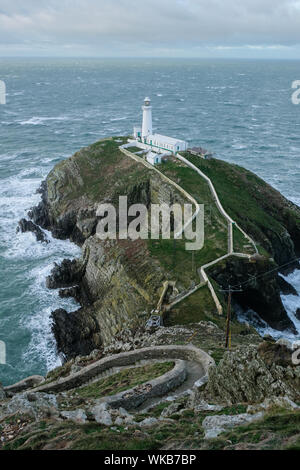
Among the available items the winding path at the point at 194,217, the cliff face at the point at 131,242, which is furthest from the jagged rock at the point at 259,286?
the winding path at the point at 194,217

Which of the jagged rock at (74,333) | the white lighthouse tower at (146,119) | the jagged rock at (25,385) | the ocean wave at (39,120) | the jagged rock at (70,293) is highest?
the ocean wave at (39,120)

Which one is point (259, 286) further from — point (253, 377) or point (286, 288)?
point (253, 377)

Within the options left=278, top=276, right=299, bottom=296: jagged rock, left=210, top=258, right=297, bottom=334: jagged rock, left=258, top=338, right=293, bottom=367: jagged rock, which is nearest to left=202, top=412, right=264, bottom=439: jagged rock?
left=258, top=338, right=293, bottom=367: jagged rock

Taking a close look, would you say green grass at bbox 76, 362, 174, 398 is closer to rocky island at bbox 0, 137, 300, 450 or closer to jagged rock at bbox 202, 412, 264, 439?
rocky island at bbox 0, 137, 300, 450

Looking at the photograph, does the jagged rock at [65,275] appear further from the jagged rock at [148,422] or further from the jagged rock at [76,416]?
the jagged rock at [148,422]

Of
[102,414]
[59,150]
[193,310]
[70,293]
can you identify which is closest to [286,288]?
[193,310]

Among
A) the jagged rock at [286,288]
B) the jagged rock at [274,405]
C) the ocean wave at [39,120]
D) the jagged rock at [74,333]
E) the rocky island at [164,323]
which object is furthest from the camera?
the ocean wave at [39,120]

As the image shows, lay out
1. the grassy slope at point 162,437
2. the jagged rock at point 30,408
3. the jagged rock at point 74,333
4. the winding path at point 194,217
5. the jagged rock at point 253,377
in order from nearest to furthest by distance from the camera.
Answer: the grassy slope at point 162,437
the jagged rock at point 30,408
the jagged rock at point 253,377
the winding path at point 194,217
the jagged rock at point 74,333
